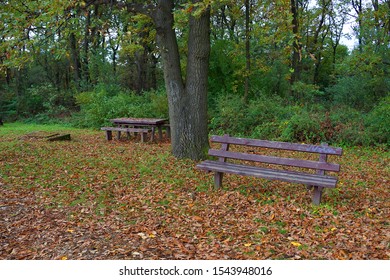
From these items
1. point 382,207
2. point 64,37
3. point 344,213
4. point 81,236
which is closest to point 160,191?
point 81,236

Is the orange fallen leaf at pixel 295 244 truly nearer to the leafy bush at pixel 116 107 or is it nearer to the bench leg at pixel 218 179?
the bench leg at pixel 218 179

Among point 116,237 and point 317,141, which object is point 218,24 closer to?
point 317,141

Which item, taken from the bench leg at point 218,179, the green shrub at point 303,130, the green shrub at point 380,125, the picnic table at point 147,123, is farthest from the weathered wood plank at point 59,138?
the green shrub at point 380,125

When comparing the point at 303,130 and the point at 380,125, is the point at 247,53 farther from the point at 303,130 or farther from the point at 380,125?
the point at 380,125

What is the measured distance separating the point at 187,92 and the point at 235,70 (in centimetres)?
854

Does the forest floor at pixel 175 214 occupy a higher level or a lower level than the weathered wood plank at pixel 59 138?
lower

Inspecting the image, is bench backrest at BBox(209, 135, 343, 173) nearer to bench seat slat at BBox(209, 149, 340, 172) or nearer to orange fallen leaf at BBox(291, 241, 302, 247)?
bench seat slat at BBox(209, 149, 340, 172)

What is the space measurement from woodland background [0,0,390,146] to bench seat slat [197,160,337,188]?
209 cm

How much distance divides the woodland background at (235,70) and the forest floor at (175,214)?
8.56ft

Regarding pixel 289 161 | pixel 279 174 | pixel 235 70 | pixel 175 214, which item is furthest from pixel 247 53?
pixel 175 214

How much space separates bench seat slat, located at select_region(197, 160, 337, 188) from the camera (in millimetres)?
5426

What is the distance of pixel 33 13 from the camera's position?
26.3 ft

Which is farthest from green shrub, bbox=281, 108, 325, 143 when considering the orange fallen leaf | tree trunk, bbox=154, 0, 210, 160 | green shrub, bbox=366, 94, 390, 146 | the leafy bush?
the orange fallen leaf

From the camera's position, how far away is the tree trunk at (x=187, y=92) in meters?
8.61
